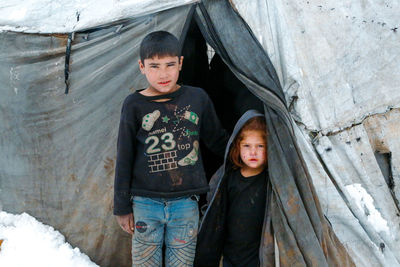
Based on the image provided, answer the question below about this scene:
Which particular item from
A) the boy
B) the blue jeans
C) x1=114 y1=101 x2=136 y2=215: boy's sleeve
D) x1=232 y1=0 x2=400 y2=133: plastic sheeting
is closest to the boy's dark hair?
the boy

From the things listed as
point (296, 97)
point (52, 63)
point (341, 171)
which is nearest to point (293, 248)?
point (341, 171)

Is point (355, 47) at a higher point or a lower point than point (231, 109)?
higher

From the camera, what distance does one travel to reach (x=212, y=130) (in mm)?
2812

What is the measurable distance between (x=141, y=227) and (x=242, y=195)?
25.1 inches

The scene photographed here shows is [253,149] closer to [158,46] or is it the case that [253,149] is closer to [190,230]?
[190,230]

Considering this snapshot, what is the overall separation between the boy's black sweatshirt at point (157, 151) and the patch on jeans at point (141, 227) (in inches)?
3.9

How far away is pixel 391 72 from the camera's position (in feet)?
10.7

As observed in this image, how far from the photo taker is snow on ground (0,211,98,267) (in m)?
3.50

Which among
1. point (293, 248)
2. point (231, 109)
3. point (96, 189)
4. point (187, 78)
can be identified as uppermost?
point (187, 78)

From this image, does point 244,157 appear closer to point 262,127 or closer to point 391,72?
point 262,127

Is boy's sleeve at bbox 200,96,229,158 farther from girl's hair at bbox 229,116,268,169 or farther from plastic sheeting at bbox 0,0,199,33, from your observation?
plastic sheeting at bbox 0,0,199,33

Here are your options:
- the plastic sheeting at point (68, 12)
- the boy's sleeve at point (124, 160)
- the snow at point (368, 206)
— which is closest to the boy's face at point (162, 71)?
the boy's sleeve at point (124, 160)

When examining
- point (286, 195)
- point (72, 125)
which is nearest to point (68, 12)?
point (72, 125)

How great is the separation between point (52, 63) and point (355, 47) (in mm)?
2058
